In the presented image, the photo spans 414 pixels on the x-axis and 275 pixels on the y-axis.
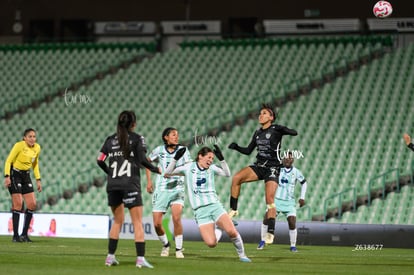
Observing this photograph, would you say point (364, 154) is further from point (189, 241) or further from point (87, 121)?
point (87, 121)

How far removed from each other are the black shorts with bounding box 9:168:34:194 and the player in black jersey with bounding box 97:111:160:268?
22.5 ft

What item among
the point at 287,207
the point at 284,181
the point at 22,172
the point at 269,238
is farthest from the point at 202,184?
the point at 22,172

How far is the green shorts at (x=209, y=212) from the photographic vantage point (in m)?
14.3

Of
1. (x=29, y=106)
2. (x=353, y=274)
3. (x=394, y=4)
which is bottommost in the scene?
(x=353, y=274)

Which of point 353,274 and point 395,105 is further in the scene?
point 395,105

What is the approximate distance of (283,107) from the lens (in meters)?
29.9

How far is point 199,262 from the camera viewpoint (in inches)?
554

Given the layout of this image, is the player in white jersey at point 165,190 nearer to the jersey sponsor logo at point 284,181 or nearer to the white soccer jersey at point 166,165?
the white soccer jersey at point 166,165

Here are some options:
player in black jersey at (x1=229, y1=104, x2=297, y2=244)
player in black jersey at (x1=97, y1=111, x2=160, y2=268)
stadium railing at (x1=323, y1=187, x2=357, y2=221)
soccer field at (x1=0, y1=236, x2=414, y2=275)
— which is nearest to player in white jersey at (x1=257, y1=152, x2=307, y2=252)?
soccer field at (x1=0, y1=236, x2=414, y2=275)

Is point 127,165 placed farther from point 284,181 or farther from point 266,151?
point 284,181

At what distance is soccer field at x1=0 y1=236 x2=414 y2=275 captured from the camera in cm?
1230

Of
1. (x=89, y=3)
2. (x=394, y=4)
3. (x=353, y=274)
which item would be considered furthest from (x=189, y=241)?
(x=89, y=3)

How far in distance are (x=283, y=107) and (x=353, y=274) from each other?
17.9 metres

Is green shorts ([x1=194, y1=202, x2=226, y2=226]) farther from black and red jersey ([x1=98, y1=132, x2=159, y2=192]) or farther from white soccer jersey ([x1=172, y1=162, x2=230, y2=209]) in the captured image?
black and red jersey ([x1=98, y1=132, x2=159, y2=192])
